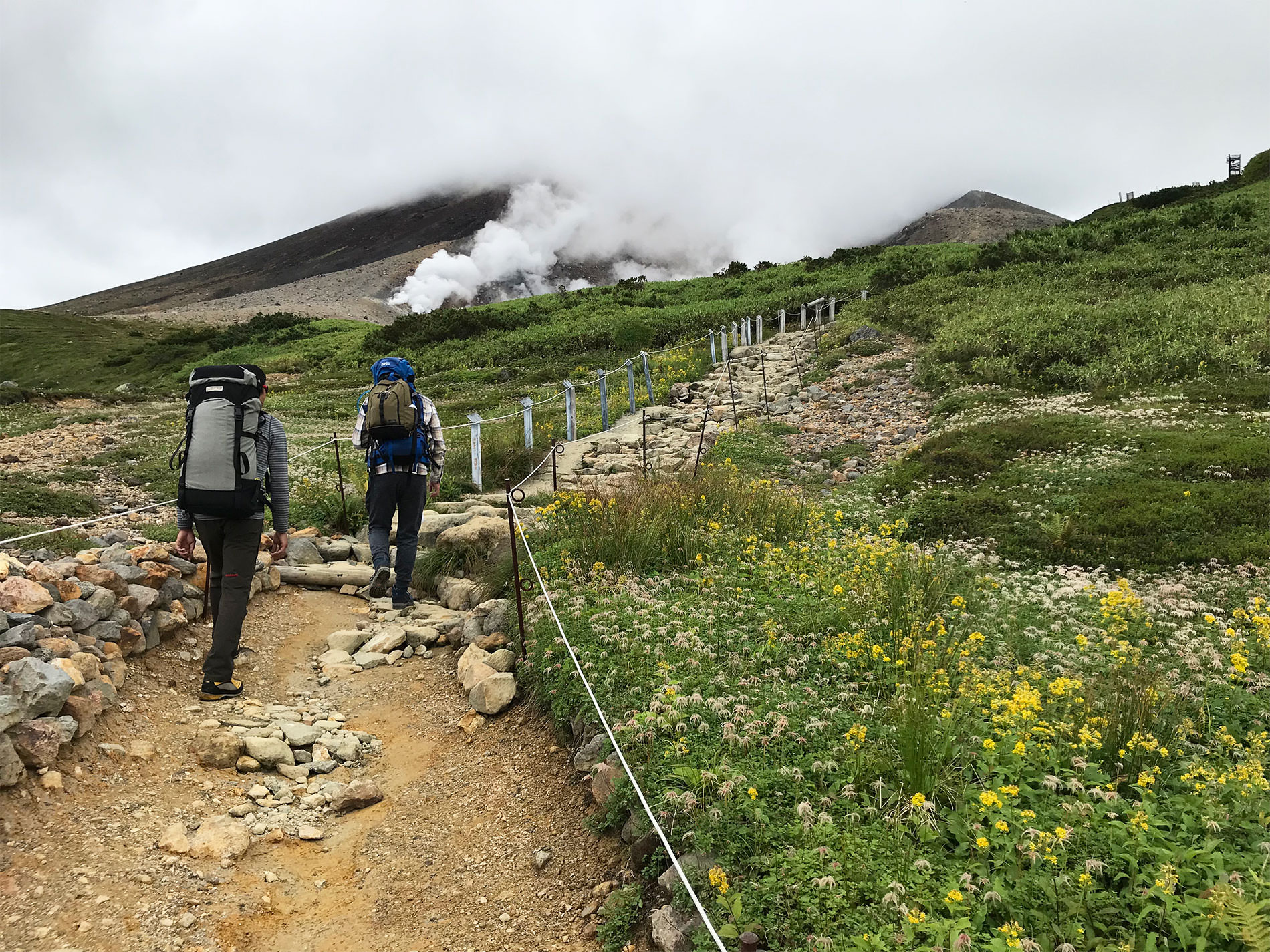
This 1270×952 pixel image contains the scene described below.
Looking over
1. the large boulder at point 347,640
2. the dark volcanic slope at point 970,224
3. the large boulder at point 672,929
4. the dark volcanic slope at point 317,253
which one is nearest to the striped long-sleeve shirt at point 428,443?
the large boulder at point 347,640

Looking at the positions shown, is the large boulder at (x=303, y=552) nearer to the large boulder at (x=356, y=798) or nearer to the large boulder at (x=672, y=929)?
the large boulder at (x=356, y=798)

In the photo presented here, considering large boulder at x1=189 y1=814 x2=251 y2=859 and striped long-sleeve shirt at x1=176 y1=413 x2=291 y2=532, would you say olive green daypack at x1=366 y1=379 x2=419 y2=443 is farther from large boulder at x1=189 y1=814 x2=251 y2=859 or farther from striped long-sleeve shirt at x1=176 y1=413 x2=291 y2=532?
large boulder at x1=189 y1=814 x2=251 y2=859

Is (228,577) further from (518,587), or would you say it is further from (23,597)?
(518,587)

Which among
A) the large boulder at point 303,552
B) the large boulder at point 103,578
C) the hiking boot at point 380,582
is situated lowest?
the hiking boot at point 380,582

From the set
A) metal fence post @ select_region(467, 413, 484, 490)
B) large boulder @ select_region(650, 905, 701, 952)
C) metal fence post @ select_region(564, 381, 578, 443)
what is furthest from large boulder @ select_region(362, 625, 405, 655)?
metal fence post @ select_region(564, 381, 578, 443)

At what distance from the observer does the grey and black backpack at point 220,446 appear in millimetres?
5844

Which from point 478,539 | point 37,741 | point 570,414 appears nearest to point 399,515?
point 478,539

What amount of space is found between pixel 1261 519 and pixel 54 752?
10751 millimetres

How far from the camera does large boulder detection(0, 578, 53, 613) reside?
5238mm

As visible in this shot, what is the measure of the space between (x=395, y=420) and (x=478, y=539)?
5.86 ft

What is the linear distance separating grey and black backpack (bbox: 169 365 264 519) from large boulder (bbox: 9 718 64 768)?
187cm

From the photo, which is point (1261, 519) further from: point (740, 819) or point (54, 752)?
point (54, 752)

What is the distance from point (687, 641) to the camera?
5.68 metres

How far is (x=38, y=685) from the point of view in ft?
14.9
